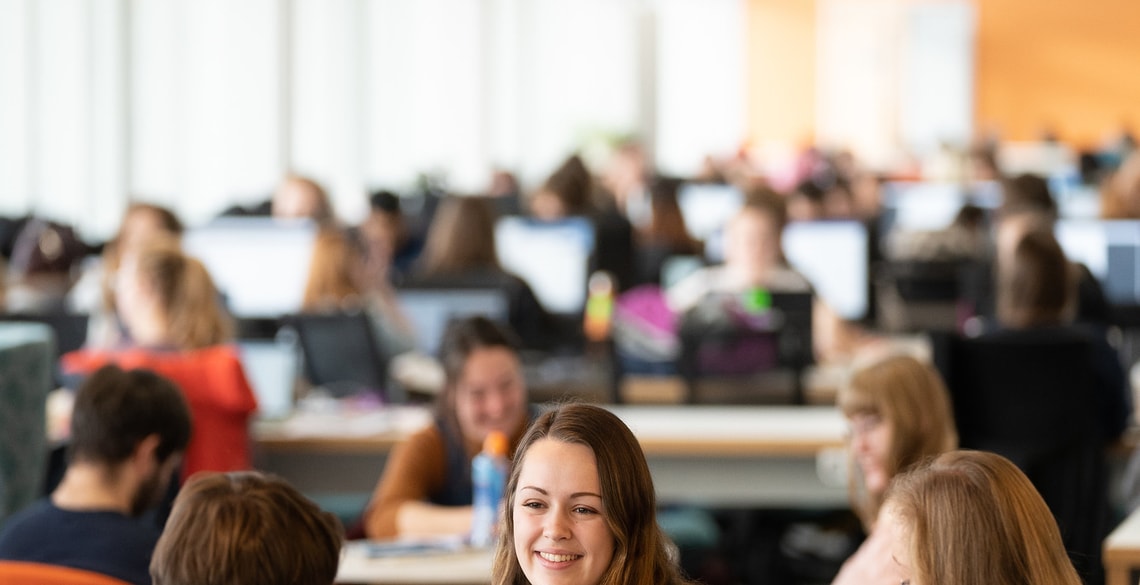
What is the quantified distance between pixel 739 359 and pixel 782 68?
658 inches

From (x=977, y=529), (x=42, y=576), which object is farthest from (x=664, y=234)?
(x=977, y=529)

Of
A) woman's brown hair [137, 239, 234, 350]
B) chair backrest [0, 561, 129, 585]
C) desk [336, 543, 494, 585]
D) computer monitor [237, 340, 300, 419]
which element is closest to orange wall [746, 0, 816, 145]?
computer monitor [237, 340, 300, 419]

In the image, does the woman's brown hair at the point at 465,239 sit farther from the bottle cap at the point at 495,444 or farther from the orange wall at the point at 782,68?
the orange wall at the point at 782,68

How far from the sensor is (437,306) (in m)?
6.35

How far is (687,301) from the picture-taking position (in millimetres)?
6719

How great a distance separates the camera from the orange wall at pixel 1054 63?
21.0 metres

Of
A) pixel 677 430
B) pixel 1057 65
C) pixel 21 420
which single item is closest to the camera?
pixel 21 420

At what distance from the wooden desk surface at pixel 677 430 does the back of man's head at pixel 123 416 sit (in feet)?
6.20

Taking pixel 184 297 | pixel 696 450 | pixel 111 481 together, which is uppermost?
pixel 184 297

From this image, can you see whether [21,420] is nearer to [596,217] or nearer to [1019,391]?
[1019,391]

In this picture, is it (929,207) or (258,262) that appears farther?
(929,207)

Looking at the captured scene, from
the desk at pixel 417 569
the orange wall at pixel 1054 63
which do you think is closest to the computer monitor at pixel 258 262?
the desk at pixel 417 569

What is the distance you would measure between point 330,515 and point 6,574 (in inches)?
23.7

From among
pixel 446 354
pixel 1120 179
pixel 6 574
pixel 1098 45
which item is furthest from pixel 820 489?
pixel 1098 45
